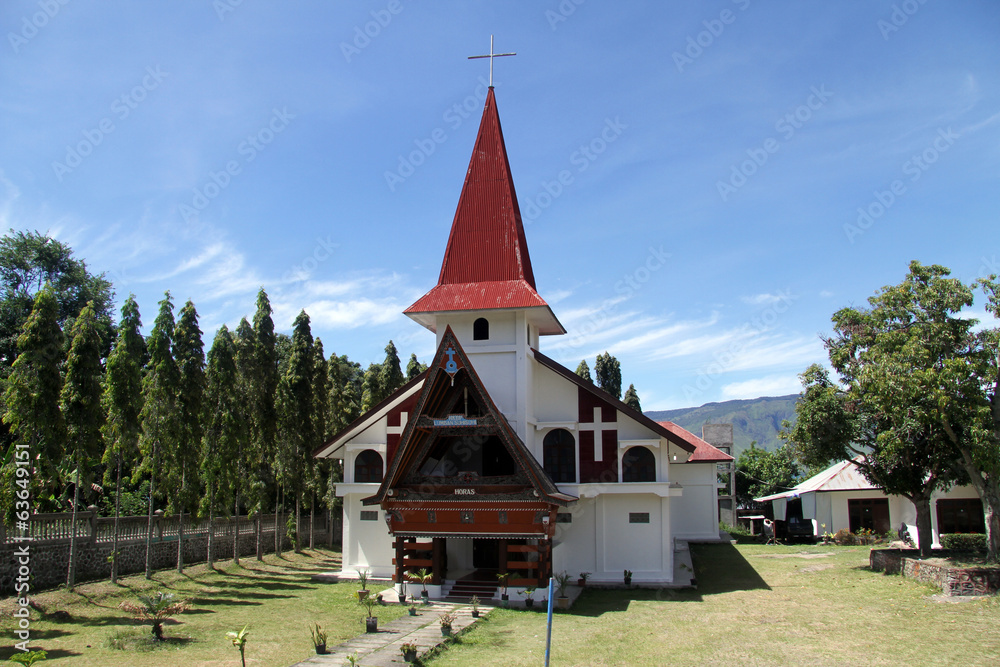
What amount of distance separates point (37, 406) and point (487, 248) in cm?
1495

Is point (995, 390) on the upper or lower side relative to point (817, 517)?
upper

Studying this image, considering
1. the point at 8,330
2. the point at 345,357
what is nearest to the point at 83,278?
the point at 8,330

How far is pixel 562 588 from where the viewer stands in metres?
21.9

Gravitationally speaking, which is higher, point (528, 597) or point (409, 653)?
point (409, 653)

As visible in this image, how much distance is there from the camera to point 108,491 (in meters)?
34.1

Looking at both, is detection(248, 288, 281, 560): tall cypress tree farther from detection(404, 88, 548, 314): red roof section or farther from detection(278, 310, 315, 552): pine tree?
detection(404, 88, 548, 314): red roof section

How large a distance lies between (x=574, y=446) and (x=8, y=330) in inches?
1161

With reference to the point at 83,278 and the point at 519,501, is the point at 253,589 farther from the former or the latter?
A: the point at 83,278

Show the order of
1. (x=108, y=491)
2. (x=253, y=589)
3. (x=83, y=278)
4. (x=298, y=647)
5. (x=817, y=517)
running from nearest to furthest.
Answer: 1. (x=298, y=647)
2. (x=253, y=589)
3. (x=108, y=491)
4. (x=817, y=517)
5. (x=83, y=278)

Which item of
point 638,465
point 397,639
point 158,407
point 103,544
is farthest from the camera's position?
point 638,465

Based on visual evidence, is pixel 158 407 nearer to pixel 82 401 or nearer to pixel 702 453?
pixel 82 401

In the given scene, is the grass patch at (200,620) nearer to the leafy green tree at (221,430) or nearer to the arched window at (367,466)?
the leafy green tree at (221,430)

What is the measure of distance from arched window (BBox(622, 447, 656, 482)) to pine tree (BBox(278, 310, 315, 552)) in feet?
47.3

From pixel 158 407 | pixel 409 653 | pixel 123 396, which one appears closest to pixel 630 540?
pixel 409 653
